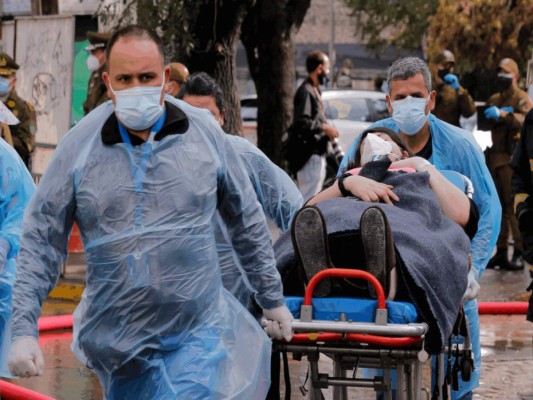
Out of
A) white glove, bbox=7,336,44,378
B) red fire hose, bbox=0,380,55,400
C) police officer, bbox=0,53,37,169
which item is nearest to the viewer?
white glove, bbox=7,336,44,378

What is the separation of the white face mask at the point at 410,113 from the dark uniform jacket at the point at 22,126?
583 cm

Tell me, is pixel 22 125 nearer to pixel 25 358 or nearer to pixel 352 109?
pixel 25 358

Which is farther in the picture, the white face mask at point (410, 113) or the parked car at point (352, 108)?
the parked car at point (352, 108)

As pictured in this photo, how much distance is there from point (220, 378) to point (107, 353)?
0.39 m

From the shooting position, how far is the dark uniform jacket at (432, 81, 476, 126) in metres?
14.4

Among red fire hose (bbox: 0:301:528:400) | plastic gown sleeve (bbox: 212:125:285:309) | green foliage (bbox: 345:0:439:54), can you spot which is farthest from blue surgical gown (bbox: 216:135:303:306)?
green foliage (bbox: 345:0:439:54)

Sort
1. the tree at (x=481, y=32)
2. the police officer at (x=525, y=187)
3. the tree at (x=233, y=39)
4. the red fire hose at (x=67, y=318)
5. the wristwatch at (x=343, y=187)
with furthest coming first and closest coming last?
1. the tree at (x=481, y=32)
2. the tree at (x=233, y=39)
3. the police officer at (x=525, y=187)
4. the red fire hose at (x=67, y=318)
5. the wristwatch at (x=343, y=187)

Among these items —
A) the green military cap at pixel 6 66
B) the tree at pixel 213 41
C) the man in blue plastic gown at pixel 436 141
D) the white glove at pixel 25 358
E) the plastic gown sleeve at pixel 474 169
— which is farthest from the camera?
the tree at pixel 213 41

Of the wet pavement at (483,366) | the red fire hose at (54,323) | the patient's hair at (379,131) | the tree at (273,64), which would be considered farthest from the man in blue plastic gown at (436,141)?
the tree at (273,64)

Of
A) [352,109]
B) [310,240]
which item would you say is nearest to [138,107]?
[310,240]

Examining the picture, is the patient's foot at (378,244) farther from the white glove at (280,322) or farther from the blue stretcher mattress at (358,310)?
the white glove at (280,322)

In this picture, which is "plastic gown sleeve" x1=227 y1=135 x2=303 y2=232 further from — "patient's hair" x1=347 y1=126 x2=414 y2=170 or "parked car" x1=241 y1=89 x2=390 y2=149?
"parked car" x1=241 y1=89 x2=390 y2=149

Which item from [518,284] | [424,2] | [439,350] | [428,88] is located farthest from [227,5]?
[424,2]

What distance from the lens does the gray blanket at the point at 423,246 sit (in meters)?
5.12
